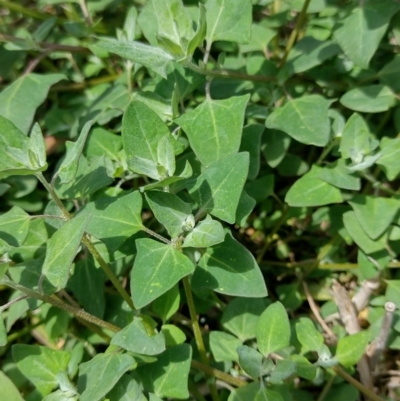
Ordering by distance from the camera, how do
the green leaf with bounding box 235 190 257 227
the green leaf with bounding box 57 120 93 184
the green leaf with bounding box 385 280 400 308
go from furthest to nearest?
the green leaf with bounding box 385 280 400 308 → the green leaf with bounding box 235 190 257 227 → the green leaf with bounding box 57 120 93 184

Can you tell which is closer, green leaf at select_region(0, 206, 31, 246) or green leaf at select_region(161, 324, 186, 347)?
green leaf at select_region(0, 206, 31, 246)

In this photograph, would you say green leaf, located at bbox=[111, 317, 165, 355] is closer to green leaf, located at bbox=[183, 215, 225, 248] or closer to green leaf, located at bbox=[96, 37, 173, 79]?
green leaf, located at bbox=[183, 215, 225, 248]

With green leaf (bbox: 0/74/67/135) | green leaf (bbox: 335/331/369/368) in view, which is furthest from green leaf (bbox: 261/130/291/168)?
green leaf (bbox: 0/74/67/135)

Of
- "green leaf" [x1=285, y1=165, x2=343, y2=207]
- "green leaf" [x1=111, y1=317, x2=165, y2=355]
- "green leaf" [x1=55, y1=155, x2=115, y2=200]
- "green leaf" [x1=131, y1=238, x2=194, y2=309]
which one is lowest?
"green leaf" [x1=285, y1=165, x2=343, y2=207]

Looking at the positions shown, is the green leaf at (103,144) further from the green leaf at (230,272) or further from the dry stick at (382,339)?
the dry stick at (382,339)

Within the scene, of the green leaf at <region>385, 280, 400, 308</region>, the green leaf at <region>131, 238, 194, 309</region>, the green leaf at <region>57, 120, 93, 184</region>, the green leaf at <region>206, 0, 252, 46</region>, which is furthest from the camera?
the green leaf at <region>385, 280, 400, 308</region>

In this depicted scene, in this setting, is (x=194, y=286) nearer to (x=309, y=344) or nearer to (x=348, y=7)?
(x=309, y=344)

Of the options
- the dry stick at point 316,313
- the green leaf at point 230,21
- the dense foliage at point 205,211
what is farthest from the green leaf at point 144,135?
the dry stick at point 316,313
